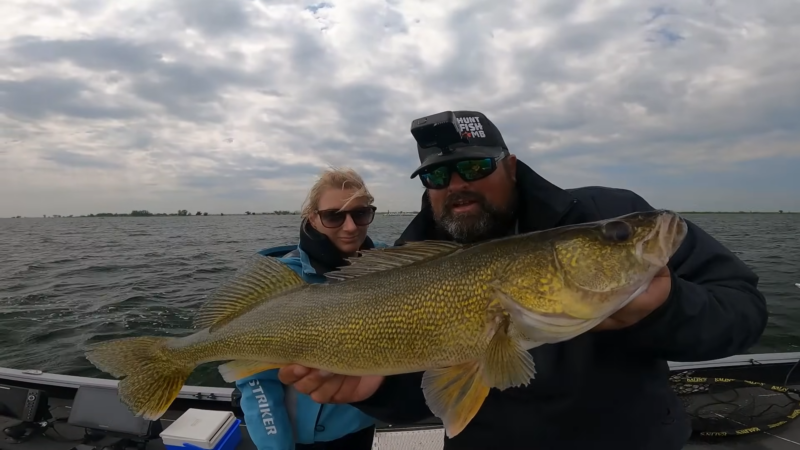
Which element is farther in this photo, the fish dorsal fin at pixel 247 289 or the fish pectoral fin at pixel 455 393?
the fish dorsal fin at pixel 247 289

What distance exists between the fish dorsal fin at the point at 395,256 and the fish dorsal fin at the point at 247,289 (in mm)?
533

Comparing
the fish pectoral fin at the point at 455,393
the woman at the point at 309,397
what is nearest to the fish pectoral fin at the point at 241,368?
the woman at the point at 309,397

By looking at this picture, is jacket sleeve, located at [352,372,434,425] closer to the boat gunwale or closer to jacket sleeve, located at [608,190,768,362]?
jacket sleeve, located at [608,190,768,362]

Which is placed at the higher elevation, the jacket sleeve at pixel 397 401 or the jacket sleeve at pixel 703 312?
the jacket sleeve at pixel 703 312

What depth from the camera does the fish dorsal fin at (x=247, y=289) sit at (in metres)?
3.09

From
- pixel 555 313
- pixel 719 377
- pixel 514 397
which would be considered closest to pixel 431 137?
pixel 555 313

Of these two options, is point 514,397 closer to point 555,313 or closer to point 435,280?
point 555,313

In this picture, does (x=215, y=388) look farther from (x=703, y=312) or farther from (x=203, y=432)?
(x=703, y=312)

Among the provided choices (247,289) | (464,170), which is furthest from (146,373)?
(464,170)

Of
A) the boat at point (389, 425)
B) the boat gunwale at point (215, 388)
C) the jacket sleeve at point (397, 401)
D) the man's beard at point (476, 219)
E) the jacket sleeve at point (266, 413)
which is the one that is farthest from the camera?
the boat gunwale at point (215, 388)

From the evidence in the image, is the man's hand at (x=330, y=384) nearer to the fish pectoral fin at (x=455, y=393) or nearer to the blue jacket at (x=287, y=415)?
the fish pectoral fin at (x=455, y=393)

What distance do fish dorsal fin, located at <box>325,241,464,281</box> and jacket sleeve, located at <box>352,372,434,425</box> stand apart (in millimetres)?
774

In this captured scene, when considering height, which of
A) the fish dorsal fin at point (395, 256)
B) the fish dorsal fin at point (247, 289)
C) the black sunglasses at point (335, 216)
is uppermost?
the black sunglasses at point (335, 216)

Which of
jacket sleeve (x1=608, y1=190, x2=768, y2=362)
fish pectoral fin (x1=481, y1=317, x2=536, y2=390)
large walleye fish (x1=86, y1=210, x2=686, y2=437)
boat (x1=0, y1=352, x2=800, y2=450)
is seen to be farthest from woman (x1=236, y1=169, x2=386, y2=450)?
jacket sleeve (x1=608, y1=190, x2=768, y2=362)
